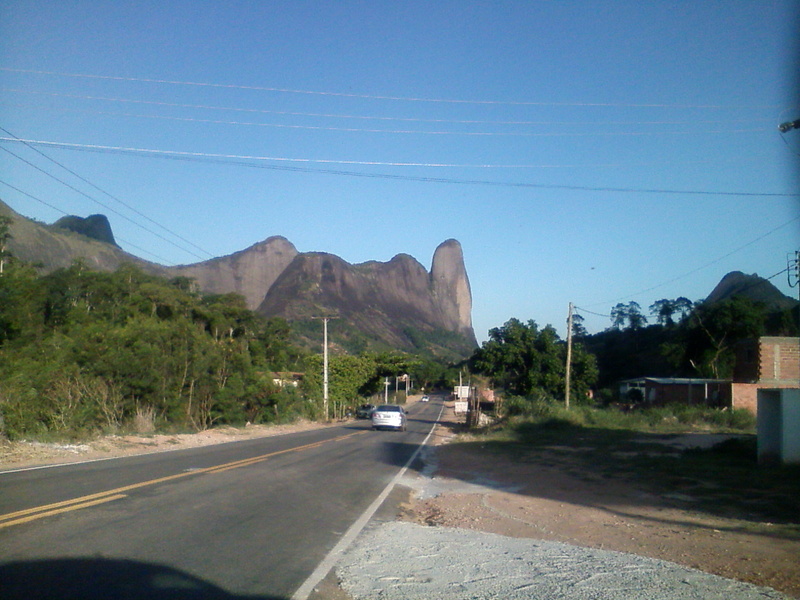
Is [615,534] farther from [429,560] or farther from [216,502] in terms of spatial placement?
[216,502]

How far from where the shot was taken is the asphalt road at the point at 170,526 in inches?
243

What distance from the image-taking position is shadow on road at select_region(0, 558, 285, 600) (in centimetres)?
571

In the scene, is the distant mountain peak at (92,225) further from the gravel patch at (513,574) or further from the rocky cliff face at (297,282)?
the gravel patch at (513,574)

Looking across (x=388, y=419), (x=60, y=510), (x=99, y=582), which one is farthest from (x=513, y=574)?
(x=388, y=419)

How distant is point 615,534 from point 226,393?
3050cm

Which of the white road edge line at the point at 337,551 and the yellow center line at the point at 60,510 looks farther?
the yellow center line at the point at 60,510

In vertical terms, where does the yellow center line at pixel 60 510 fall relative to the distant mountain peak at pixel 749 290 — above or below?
below

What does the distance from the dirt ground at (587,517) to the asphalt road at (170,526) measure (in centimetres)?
110

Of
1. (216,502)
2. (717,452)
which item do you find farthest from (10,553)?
(717,452)

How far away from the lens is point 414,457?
73.7 feet

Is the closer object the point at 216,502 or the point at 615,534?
the point at 615,534

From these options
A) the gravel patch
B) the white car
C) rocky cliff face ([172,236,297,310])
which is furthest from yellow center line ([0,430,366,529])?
rocky cliff face ([172,236,297,310])

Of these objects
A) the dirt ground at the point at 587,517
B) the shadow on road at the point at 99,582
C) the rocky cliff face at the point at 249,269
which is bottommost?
the dirt ground at the point at 587,517

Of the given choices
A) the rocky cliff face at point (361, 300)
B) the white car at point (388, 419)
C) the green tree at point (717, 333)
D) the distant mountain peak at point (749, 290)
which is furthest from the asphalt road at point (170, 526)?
the rocky cliff face at point (361, 300)
